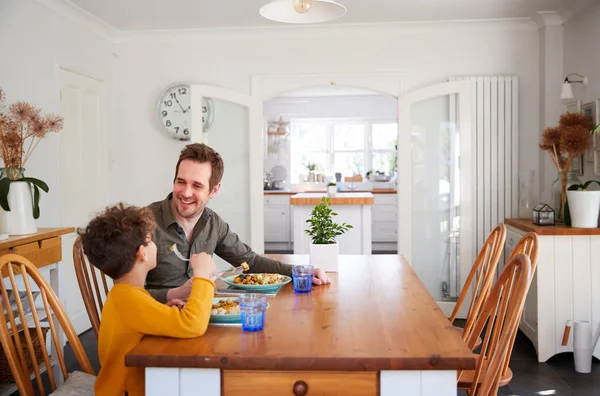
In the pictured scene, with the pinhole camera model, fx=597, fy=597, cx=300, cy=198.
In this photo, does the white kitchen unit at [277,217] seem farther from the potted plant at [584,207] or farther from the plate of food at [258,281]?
the plate of food at [258,281]

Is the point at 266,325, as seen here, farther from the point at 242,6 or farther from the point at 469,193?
the point at 469,193

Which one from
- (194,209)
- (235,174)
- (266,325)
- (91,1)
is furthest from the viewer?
(235,174)

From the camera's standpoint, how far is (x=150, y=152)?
17.4 ft

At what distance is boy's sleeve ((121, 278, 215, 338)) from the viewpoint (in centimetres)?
157

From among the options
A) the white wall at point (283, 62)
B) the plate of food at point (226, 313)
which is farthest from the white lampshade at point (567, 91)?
the plate of food at point (226, 313)

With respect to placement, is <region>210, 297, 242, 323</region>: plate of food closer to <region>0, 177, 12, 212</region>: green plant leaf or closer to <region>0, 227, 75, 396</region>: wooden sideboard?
<region>0, 227, 75, 396</region>: wooden sideboard

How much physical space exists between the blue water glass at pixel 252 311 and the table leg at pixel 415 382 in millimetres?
383

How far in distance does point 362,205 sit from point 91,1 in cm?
284

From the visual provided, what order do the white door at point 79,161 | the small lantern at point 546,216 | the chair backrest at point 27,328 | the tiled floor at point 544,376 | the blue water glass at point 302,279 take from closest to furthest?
the chair backrest at point 27,328 < the blue water glass at point 302,279 < the tiled floor at point 544,376 < the small lantern at point 546,216 < the white door at point 79,161

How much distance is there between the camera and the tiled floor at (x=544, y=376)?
3.32 m

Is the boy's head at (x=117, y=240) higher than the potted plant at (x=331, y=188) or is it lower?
lower

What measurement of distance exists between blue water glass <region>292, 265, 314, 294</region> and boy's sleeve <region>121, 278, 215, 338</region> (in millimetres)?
607

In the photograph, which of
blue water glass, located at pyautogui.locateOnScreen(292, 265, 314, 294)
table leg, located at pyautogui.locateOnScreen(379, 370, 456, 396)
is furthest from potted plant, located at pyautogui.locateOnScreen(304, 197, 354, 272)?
table leg, located at pyautogui.locateOnScreen(379, 370, 456, 396)

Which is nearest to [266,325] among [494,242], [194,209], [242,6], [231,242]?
[194,209]
